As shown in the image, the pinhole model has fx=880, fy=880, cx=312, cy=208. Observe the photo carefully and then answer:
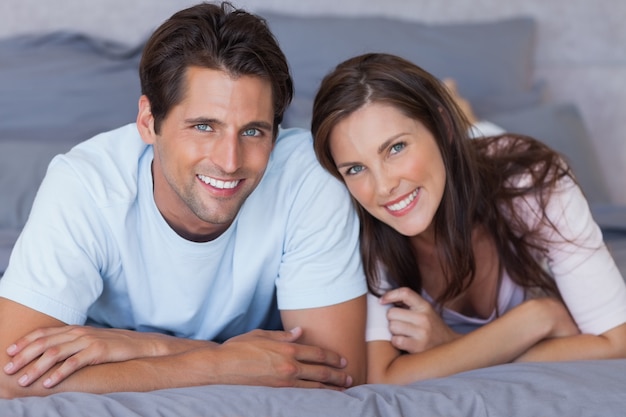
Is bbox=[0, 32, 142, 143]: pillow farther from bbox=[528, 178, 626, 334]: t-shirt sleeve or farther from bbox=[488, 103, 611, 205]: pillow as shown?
bbox=[528, 178, 626, 334]: t-shirt sleeve

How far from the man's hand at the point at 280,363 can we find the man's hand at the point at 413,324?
16 cm

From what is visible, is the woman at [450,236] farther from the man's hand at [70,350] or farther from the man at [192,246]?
the man's hand at [70,350]

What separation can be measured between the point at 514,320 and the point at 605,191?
1.13 meters

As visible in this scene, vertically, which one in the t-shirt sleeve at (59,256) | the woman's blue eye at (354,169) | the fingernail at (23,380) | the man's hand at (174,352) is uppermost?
the woman's blue eye at (354,169)

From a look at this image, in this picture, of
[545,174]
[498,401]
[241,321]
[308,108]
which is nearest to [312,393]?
[498,401]

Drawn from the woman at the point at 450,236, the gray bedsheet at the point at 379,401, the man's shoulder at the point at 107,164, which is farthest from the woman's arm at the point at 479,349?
the man's shoulder at the point at 107,164

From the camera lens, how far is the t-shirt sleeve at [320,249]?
5.53ft

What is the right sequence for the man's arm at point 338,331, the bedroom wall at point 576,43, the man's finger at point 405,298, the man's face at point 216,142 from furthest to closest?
the bedroom wall at point 576,43 → the man's finger at point 405,298 → the man's arm at point 338,331 → the man's face at point 216,142

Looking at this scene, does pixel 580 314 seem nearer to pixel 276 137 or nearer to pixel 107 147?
pixel 276 137

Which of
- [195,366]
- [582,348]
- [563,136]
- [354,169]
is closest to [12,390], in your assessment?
[195,366]

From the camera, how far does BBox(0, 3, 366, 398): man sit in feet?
5.05

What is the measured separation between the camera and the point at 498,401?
54.5 inches

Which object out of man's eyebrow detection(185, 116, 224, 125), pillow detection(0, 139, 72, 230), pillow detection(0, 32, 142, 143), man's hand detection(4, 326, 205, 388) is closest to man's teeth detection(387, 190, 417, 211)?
man's eyebrow detection(185, 116, 224, 125)

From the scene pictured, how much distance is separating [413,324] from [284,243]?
31cm
